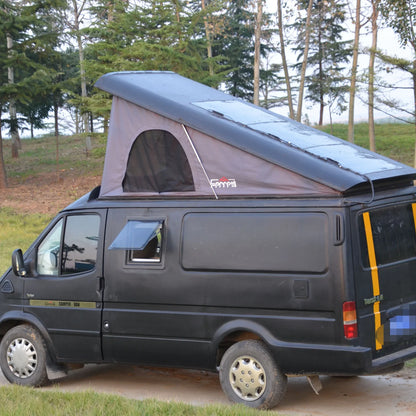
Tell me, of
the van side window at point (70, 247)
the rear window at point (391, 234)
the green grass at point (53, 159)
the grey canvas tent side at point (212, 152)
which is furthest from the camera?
the green grass at point (53, 159)

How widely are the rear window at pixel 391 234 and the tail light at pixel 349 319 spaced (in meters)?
0.41

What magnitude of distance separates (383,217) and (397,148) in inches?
1421

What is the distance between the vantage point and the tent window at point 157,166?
7242 mm

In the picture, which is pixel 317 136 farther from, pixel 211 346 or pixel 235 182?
pixel 211 346

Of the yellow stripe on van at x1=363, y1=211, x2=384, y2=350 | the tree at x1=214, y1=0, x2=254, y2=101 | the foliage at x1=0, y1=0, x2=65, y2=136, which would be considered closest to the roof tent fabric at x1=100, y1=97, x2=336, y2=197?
the yellow stripe on van at x1=363, y1=211, x2=384, y2=350

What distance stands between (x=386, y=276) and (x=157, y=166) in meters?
2.47

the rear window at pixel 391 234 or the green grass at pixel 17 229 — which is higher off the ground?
the rear window at pixel 391 234

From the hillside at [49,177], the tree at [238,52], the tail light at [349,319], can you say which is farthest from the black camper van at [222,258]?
the tree at [238,52]

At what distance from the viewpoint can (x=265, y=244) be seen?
6.49 meters

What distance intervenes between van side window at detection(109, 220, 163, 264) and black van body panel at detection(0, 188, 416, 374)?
0.04 metres

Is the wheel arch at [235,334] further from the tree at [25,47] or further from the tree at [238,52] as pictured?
the tree at [238,52]

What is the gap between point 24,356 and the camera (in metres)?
7.79

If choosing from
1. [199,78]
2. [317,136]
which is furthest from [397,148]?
[317,136]

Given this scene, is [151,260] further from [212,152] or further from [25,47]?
[25,47]
